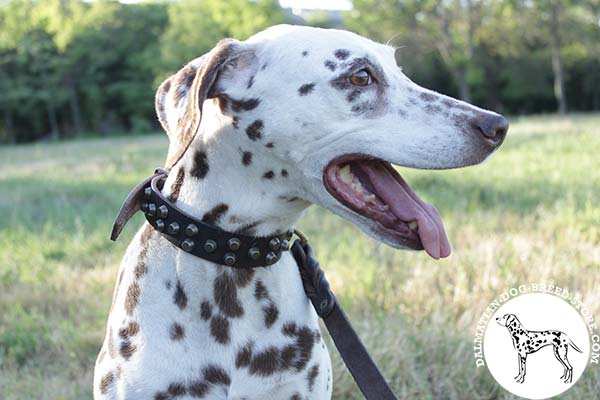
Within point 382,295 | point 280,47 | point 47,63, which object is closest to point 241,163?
point 280,47

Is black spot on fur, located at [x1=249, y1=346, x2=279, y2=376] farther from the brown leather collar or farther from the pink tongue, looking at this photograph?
the pink tongue

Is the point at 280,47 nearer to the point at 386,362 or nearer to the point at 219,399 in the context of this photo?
the point at 219,399

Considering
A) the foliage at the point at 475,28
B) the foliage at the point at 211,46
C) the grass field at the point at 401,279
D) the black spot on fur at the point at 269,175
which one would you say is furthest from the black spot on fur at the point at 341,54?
the foliage at the point at 475,28

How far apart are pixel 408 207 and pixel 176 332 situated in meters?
0.88

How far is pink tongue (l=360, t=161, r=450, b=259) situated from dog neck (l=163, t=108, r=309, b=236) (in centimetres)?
28

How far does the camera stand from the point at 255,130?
85.2 inches

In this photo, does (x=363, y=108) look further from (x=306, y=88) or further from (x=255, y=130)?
(x=255, y=130)

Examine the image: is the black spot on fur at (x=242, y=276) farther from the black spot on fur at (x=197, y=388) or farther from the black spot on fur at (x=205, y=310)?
the black spot on fur at (x=197, y=388)

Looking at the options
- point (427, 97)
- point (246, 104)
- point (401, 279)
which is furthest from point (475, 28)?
point (246, 104)

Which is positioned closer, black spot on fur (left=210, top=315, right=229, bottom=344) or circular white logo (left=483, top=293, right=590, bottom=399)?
black spot on fur (left=210, top=315, right=229, bottom=344)

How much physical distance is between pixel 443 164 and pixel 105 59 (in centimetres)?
5077

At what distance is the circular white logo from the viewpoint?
3000mm

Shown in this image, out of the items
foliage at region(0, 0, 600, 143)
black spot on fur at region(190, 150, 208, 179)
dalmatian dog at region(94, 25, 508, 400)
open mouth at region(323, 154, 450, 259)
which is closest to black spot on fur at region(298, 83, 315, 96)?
dalmatian dog at region(94, 25, 508, 400)

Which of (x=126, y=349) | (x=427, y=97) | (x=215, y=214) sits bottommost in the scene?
(x=126, y=349)
